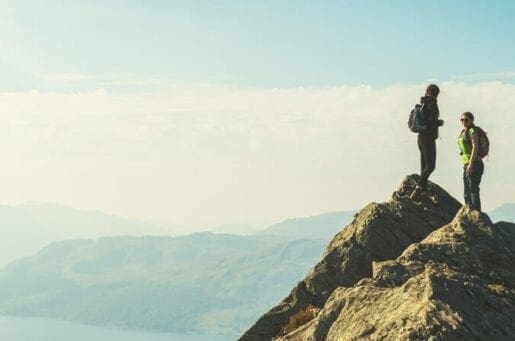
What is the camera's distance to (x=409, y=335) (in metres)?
10.4

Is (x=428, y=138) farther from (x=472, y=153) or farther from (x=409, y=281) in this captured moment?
(x=409, y=281)

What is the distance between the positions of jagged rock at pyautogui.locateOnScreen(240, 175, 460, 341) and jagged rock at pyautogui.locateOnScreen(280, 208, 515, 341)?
101 inches

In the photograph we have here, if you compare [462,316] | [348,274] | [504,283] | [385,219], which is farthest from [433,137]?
[462,316]

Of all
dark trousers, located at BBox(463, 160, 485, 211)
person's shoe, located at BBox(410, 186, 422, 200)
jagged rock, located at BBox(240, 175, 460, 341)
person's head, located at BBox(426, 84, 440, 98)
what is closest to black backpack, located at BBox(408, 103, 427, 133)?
person's head, located at BBox(426, 84, 440, 98)

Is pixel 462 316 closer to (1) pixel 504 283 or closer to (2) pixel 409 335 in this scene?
(2) pixel 409 335

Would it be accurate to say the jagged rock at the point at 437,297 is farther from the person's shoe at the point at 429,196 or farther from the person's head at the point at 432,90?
the person's head at the point at 432,90

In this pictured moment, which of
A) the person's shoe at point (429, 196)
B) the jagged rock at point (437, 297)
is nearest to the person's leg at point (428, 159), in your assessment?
the person's shoe at point (429, 196)

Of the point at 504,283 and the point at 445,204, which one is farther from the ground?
the point at 445,204

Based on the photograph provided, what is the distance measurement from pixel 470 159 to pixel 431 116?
243cm

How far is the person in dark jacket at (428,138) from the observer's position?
22.1m

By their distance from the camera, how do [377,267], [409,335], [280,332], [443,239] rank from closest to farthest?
[409,335] → [377,267] → [443,239] → [280,332]

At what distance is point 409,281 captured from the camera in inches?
481

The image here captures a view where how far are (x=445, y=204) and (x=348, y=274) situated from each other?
20.5 ft

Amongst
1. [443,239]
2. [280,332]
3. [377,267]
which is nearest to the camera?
[377,267]
